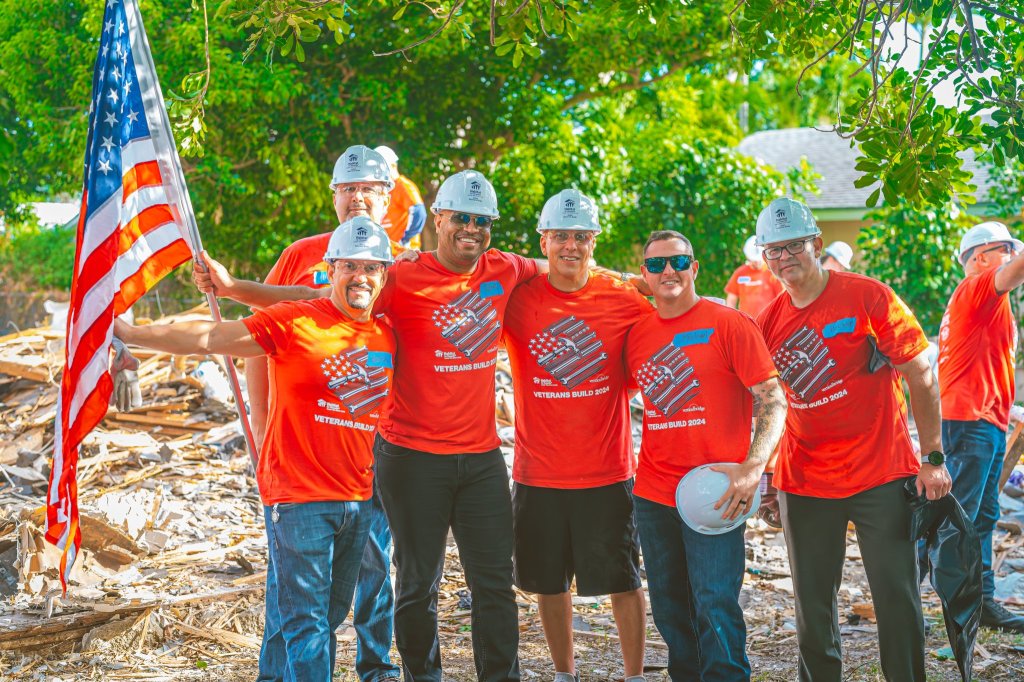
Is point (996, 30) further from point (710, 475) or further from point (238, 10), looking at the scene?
point (238, 10)

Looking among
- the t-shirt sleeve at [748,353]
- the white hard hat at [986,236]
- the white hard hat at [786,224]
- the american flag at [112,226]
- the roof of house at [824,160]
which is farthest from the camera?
the roof of house at [824,160]

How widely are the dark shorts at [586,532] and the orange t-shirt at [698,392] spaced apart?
0.24 metres

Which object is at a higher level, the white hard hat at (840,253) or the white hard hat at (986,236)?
the white hard hat at (840,253)

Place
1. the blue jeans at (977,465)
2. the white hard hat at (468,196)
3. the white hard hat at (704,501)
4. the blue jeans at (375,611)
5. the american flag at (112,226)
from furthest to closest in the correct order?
the blue jeans at (977,465), the blue jeans at (375,611), the white hard hat at (468,196), the white hard hat at (704,501), the american flag at (112,226)

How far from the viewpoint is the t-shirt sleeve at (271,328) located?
4.61 m

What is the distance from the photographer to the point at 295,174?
639 inches

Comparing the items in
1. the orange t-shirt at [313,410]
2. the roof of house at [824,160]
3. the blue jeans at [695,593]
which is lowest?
the blue jeans at [695,593]

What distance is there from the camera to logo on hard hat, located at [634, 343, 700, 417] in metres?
5.05

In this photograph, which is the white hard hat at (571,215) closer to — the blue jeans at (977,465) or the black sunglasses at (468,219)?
the black sunglasses at (468,219)

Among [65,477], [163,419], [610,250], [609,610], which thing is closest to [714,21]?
[610,250]

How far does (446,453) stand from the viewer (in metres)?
5.18

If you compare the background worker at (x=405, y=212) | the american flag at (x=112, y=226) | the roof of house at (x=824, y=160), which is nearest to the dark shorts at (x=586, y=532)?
the american flag at (x=112, y=226)

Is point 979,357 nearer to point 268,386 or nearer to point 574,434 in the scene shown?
point 574,434

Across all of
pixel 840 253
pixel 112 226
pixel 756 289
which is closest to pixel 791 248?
pixel 112 226
